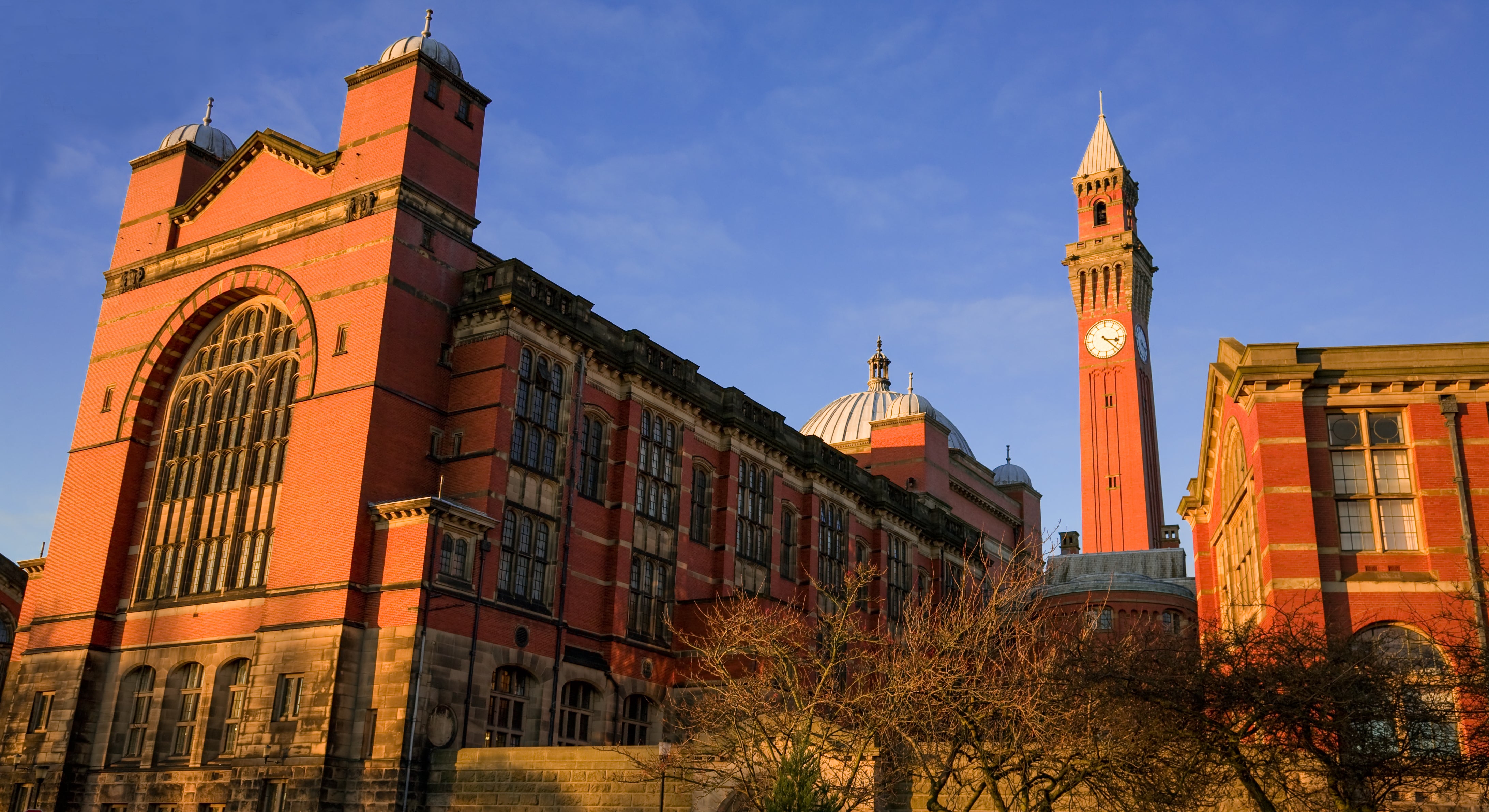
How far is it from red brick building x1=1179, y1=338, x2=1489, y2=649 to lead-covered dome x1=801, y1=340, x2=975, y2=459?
39315 mm

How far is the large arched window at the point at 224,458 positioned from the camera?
121 feet

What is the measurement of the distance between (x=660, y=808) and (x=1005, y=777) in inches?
292

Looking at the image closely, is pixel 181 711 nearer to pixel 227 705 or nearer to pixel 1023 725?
pixel 227 705

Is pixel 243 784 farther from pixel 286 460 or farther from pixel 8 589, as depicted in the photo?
pixel 8 589

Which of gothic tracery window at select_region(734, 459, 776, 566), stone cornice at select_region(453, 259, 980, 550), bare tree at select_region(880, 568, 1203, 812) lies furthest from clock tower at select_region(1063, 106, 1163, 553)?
bare tree at select_region(880, 568, 1203, 812)

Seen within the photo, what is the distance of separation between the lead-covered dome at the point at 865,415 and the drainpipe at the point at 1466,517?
4023 cm

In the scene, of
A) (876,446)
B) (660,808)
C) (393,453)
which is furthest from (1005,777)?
(876,446)

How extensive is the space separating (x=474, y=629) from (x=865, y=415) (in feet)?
145

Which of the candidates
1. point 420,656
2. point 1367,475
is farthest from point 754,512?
point 1367,475

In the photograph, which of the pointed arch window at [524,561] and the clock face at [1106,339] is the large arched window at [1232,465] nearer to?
the pointed arch window at [524,561]

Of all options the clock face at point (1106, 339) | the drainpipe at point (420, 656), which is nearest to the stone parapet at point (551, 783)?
the drainpipe at point (420, 656)

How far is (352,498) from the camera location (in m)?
33.5

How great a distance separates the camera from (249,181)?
41.6 meters

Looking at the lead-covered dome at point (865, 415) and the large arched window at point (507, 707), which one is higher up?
the lead-covered dome at point (865, 415)
